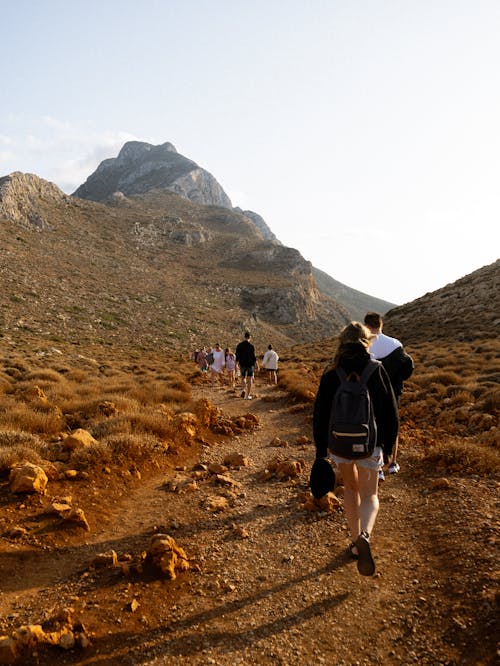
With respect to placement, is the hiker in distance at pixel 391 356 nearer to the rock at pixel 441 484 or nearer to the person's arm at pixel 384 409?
the rock at pixel 441 484

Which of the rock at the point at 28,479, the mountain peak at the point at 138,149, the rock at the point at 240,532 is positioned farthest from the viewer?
the mountain peak at the point at 138,149

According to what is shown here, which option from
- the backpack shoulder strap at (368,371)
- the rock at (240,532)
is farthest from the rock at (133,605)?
the backpack shoulder strap at (368,371)

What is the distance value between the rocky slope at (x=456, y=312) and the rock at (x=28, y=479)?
26932 mm

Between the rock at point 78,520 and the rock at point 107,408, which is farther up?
the rock at point 107,408

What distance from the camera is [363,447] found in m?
3.72

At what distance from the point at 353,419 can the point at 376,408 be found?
1.25ft

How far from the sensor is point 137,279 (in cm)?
6191

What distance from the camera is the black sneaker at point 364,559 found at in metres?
3.56

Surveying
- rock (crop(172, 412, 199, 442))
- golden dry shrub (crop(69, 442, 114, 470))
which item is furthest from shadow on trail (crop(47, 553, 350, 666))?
rock (crop(172, 412, 199, 442))

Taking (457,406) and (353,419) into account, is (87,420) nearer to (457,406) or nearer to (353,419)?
(353,419)

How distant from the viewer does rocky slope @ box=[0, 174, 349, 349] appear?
43500mm

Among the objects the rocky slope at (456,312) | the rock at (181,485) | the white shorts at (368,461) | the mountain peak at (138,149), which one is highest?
the mountain peak at (138,149)

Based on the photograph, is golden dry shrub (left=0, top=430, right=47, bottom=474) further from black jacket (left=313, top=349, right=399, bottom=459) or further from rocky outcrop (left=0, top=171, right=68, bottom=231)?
rocky outcrop (left=0, top=171, right=68, bottom=231)

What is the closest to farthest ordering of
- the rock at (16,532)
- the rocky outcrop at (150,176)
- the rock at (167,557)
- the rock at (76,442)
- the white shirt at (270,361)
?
1. the rock at (167,557)
2. the rock at (16,532)
3. the rock at (76,442)
4. the white shirt at (270,361)
5. the rocky outcrop at (150,176)
